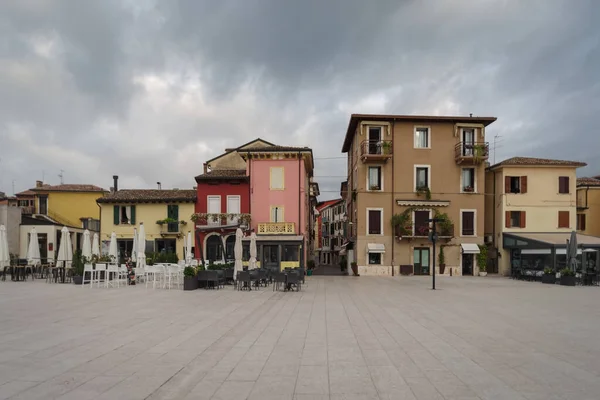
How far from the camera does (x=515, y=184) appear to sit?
33438mm

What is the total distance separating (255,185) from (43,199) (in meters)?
22.9

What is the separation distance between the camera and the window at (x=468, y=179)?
33062 millimetres

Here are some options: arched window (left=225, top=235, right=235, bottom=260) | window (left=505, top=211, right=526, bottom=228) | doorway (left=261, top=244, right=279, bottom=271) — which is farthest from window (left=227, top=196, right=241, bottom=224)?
window (left=505, top=211, right=526, bottom=228)

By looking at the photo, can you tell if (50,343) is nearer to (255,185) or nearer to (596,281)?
(255,185)

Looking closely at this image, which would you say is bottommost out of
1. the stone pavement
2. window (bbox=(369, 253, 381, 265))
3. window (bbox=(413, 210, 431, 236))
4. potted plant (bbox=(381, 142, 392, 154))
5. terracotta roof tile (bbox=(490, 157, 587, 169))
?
window (bbox=(369, 253, 381, 265))

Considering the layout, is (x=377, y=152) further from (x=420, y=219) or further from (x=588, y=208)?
(x=588, y=208)

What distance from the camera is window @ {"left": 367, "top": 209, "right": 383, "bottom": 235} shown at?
107ft

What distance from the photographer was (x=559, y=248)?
92.3ft

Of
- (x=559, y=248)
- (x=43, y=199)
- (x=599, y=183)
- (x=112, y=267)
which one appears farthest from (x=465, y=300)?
(x=43, y=199)

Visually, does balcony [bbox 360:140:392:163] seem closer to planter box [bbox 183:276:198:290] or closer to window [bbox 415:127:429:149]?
window [bbox 415:127:429:149]

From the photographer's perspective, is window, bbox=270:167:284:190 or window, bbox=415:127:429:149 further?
window, bbox=415:127:429:149

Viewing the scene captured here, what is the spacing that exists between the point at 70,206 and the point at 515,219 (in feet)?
127

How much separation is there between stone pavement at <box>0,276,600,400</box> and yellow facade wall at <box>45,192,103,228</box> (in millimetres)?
31467

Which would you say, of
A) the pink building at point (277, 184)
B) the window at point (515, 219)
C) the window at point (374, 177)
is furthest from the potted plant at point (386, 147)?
the window at point (515, 219)
